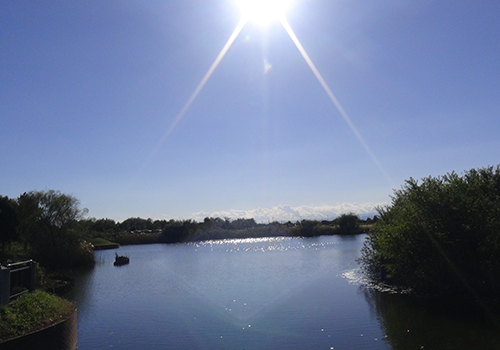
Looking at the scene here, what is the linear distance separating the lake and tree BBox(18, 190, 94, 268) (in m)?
16.3

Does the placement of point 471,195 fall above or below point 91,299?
above

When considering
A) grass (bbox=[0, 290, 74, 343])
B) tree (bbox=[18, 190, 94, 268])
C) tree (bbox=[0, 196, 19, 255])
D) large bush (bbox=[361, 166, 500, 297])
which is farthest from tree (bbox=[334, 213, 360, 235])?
grass (bbox=[0, 290, 74, 343])

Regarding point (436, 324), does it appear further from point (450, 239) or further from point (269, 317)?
point (269, 317)

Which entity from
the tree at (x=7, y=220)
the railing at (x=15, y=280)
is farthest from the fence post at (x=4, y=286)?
the tree at (x=7, y=220)

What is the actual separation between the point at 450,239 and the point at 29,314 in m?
19.8

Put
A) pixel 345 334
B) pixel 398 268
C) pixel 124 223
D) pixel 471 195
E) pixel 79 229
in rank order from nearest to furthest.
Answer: pixel 345 334
pixel 471 195
pixel 398 268
pixel 79 229
pixel 124 223

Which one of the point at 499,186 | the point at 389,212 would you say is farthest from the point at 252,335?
the point at 499,186

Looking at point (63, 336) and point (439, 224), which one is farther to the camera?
point (439, 224)

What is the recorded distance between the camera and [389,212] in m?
31.6

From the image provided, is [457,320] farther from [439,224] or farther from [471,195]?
[471,195]

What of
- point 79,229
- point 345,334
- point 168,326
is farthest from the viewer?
point 79,229

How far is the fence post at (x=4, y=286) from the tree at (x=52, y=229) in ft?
119

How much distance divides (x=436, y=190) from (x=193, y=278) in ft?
72.4

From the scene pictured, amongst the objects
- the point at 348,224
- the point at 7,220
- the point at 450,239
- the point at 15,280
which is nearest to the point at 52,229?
the point at 7,220
